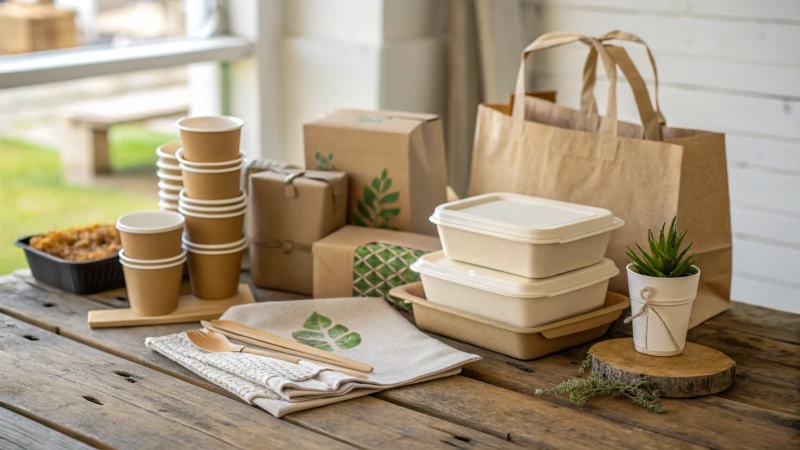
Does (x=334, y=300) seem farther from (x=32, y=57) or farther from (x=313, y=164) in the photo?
(x=32, y=57)

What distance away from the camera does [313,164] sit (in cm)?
164

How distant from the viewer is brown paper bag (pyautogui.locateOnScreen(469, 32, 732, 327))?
1.40 m

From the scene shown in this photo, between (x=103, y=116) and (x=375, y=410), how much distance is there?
1.68 meters

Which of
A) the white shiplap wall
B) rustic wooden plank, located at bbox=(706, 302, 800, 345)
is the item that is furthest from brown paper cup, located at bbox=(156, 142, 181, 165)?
the white shiplap wall

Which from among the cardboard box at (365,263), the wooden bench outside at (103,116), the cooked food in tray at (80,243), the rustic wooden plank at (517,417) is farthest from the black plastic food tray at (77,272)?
the wooden bench outside at (103,116)

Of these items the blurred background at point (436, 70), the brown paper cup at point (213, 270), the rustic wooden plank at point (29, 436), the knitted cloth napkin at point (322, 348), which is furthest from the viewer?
the blurred background at point (436, 70)

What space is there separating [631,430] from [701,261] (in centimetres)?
46

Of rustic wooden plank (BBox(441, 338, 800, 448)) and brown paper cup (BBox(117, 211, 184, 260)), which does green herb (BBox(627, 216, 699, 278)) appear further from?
brown paper cup (BBox(117, 211, 184, 260))

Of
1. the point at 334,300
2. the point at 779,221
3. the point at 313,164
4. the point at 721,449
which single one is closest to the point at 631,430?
the point at 721,449

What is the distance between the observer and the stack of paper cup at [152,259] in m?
1.35

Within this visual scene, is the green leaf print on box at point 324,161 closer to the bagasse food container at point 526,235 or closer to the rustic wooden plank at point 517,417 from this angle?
the bagasse food container at point 526,235

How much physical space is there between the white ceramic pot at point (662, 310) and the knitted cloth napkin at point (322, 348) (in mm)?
234

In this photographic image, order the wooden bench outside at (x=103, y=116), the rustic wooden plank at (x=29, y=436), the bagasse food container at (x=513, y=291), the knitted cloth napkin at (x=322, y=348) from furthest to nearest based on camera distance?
the wooden bench outside at (x=103, y=116) < the bagasse food container at (x=513, y=291) < the knitted cloth napkin at (x=322, y=348) < the rustic wooden plank at (x=29, y=436)

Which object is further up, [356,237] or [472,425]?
[356,237]
